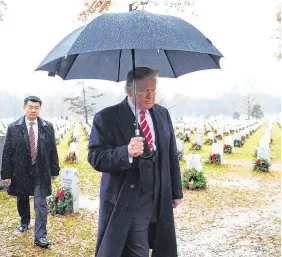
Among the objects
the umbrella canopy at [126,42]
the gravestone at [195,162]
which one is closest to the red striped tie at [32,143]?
the umbrella canopy at [126,42]

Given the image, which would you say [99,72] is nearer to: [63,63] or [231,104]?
[63,63]

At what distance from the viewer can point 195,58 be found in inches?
144

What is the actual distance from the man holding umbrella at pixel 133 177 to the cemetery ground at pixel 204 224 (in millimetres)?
2093

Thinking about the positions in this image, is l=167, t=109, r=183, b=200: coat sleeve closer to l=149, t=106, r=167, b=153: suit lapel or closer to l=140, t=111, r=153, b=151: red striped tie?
l=149, t=106, r=167, b=153: suit lapel

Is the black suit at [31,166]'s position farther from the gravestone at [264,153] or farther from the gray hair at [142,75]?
the gravestone at [264,153]

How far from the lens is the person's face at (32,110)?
16.0 ft

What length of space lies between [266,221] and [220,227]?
35.8 inches

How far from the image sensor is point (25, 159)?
16.4ft

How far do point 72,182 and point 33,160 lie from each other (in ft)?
5.47

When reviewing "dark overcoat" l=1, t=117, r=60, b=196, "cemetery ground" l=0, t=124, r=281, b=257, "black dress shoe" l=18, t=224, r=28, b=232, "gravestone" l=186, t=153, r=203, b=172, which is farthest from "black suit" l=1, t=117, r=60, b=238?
"gravestone" l=186, t=153, r=203, b=172

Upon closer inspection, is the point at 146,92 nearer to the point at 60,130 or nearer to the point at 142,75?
the point at 142,75

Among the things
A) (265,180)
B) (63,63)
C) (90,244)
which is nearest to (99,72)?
(63,63)

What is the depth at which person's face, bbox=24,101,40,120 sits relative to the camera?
488cm

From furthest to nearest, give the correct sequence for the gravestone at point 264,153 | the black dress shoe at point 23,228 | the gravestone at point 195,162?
1. the gravestone at point 264,153
2. the gravestone at point 195,162
3. the black dress shoe at point 23,228
